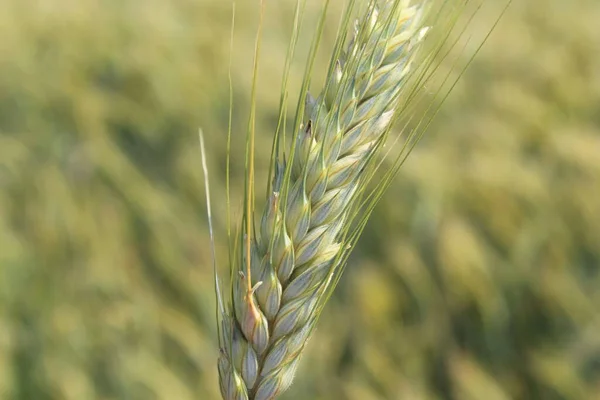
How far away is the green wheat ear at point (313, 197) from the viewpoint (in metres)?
0.45

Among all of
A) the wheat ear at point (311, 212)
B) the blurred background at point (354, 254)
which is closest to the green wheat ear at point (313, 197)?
the wheat ear at point (311, 212)

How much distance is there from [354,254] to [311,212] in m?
1.29

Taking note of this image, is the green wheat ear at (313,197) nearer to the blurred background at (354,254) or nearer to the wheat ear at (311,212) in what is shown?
the wheat ear at (311,212)

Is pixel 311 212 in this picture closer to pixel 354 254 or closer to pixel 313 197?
pixel 313 197

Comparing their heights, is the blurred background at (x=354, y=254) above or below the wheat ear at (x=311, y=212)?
below

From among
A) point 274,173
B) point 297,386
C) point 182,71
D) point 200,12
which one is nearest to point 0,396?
point 297,386

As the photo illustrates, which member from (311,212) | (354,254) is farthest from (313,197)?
(354,254)

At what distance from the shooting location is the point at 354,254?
174 centimetres

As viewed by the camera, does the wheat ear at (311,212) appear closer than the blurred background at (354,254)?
Yes

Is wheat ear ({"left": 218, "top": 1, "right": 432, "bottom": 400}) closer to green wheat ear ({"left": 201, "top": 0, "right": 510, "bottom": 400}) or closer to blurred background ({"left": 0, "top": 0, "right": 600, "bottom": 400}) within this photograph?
green wheat ear ({"left": 201, "top": 0, "right": 510, "bottom": 400})

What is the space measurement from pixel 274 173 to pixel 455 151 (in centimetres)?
150

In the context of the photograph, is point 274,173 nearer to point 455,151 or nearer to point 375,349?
point 375,349

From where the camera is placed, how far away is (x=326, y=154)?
46 cm

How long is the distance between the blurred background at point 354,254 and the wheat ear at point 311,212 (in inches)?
35.0
